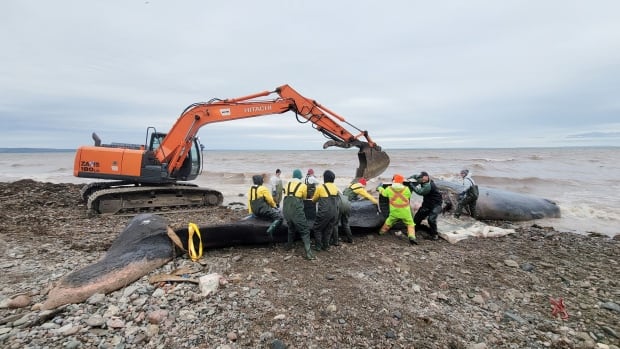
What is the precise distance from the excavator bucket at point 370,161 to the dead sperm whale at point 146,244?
2.54 meters

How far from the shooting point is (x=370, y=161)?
9414 millimetres

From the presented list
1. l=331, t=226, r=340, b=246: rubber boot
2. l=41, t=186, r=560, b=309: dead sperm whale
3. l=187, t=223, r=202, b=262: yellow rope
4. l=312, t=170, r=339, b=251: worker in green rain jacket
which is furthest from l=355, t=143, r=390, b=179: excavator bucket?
l=187, t=223, r=202, b=262: yellow rope

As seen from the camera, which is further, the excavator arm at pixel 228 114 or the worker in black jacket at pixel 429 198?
the excavator arm at pixel 228 114

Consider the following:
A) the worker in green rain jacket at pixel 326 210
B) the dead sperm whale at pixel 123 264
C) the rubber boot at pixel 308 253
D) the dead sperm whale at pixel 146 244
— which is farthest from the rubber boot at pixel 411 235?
the dead sperm whale at pixel 123 264

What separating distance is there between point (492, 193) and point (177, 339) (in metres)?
9.37

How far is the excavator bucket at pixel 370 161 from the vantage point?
30.8ft

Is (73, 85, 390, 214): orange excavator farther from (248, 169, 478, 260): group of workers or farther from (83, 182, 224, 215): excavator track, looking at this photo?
(248, 169, 478, 260): group of workers

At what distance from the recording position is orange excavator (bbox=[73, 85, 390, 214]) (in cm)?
839

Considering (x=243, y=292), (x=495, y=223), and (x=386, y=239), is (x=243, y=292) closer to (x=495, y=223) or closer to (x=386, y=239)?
(x=386, y=239)

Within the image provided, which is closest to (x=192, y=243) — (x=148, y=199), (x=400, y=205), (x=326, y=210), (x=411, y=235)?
(x=326, y=210)

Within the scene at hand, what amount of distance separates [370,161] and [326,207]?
4.50 meters

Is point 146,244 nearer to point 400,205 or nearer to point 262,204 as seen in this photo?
point 262,204

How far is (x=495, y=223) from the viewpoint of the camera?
854cm

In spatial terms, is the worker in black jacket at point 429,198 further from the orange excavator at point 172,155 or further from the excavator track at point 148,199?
the excavator track at point 148,199
